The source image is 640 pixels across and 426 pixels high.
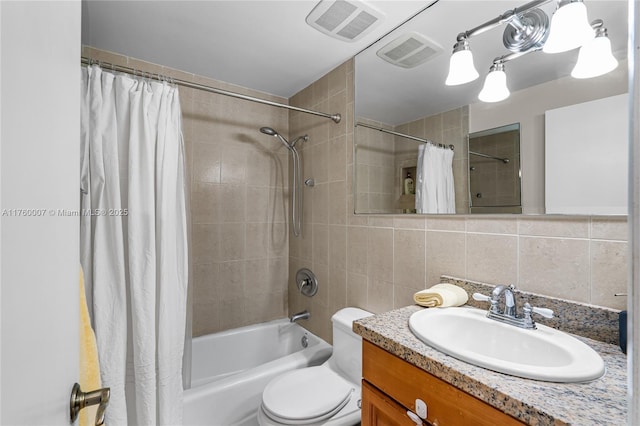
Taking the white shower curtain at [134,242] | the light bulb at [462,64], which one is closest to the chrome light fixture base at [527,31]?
the light bulb at [462,64]

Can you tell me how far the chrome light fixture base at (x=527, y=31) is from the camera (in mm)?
1027

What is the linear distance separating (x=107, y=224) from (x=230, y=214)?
3.14 feet

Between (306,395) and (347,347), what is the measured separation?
0.30 metres

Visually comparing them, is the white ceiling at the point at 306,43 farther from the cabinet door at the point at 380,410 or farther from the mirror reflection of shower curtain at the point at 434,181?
the cabinet door at the point at 380,410

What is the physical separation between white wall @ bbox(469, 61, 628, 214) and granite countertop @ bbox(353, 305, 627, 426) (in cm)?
51

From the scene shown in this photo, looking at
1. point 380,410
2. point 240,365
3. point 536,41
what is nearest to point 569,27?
point 536,41

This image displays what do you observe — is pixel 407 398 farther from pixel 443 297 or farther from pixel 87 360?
pixel 87 360

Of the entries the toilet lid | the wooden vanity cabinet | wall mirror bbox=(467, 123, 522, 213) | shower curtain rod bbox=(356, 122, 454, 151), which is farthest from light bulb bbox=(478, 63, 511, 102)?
the toilet lid

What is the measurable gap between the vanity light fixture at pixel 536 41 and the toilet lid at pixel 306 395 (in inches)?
58.3

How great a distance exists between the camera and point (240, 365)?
2.11 m

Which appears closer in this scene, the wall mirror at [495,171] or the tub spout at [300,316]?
the wall mirror at [495,171]

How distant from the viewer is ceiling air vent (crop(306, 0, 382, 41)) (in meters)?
1.35

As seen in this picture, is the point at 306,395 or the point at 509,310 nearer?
the point at 509,310

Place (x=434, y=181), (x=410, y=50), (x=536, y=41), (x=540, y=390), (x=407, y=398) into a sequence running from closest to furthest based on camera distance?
1. (x=540, y=390)
2. (x=407, y=398)
3. (x=536, y=41)
4. (x=434, y=181)
5. (x=410, y=50)
